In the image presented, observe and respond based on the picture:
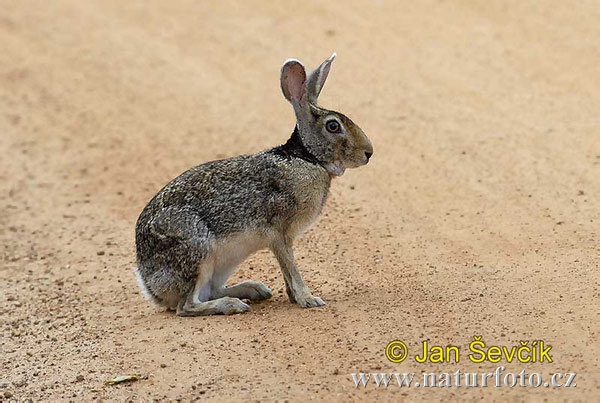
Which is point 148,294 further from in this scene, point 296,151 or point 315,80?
point 315,80

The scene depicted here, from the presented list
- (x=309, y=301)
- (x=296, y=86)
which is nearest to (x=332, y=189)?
(x=296, y=86)

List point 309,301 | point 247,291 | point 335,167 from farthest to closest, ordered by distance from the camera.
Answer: point 247,291, point 335,167, point 309,301

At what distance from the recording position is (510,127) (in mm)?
11570

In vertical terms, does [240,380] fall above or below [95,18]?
below

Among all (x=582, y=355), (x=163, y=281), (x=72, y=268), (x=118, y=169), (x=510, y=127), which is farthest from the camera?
(x=118, y=169)

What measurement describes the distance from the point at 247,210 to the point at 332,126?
0.84 meters

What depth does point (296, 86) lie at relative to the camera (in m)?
7.89

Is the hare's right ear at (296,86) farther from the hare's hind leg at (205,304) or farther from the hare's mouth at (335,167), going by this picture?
the hare's hind leg at (205,304)

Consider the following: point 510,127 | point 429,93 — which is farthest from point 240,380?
point 429,93

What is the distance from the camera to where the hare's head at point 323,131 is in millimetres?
7875

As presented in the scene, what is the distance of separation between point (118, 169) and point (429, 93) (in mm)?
3629

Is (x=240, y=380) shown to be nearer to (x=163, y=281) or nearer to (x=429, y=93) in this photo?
(x=163, y=281)

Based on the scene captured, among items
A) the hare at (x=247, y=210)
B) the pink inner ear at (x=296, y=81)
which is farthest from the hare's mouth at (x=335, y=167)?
the pink inner ear at (x=296, y=81)

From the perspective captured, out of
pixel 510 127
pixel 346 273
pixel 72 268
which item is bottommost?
pixel 72 268
